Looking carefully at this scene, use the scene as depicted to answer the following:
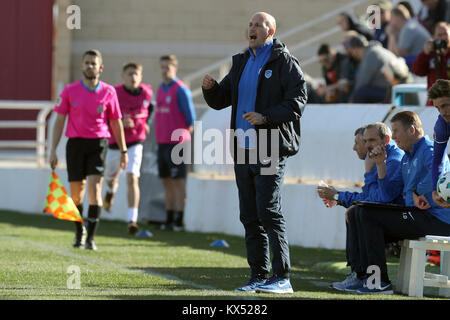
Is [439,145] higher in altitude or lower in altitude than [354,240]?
higher

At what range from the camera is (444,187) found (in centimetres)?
827

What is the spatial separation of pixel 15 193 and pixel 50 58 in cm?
A: 746

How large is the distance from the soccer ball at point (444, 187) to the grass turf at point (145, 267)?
0.86 m

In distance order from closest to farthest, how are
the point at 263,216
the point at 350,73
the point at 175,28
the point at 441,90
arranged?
the point at 441,90, the point at 263,216, the point at 350,73, the point at 175,28

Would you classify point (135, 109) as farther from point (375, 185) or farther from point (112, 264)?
point (375, 185)

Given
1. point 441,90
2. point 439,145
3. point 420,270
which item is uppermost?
point 441,90

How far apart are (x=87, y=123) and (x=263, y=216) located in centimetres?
387

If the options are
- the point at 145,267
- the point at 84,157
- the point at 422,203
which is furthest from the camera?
the point at 84,157

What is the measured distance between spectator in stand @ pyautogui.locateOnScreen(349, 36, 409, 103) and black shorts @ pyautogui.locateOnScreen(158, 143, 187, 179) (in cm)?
253

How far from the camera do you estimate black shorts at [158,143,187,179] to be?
1511cm

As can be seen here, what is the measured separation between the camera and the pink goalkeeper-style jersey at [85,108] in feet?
38.9

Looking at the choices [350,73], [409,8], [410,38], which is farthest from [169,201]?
[409,8]

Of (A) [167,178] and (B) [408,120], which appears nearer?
(B) [408,120]
